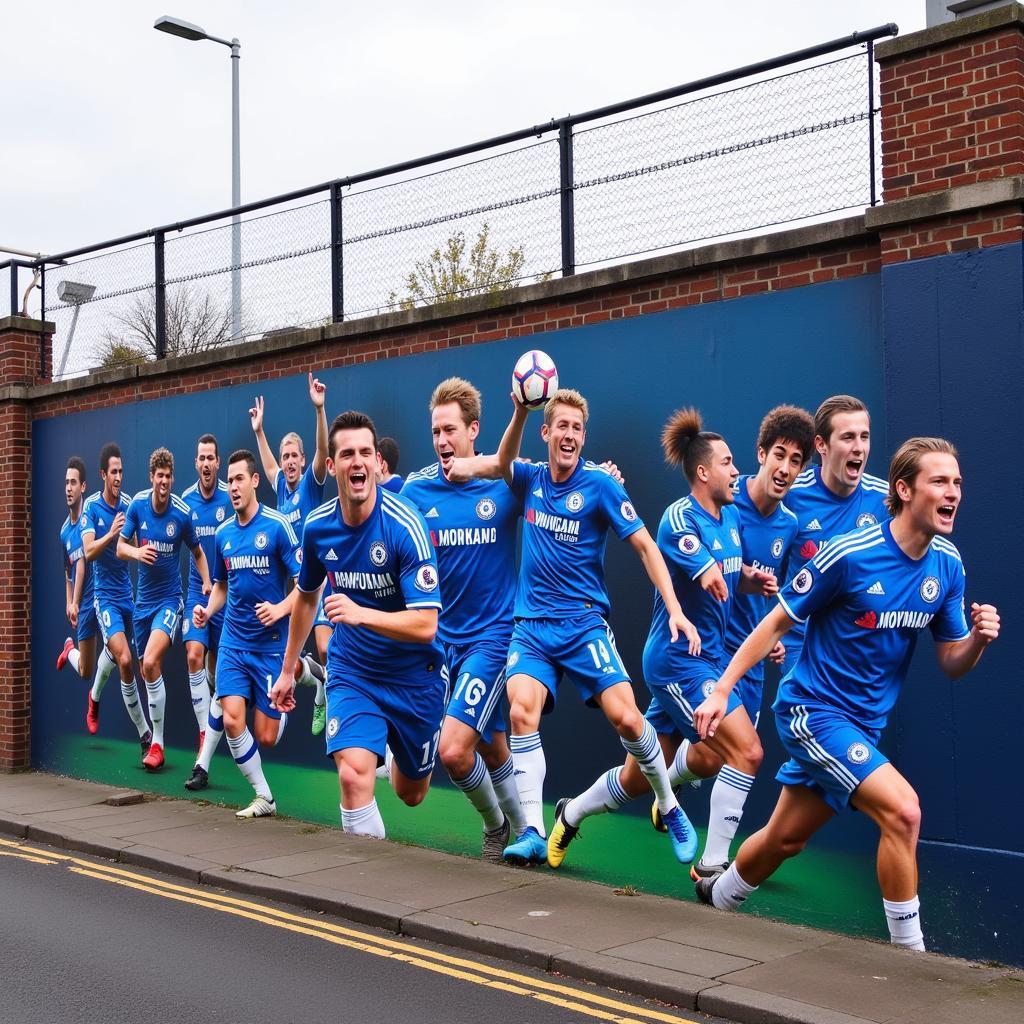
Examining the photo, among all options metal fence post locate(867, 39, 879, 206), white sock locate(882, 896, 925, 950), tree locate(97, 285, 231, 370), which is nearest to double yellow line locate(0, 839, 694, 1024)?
white sock locate(882, 896, 925, 950)

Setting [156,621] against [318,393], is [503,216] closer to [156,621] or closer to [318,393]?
[318,393]

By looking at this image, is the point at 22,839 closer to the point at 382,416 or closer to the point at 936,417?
the point at 382,416

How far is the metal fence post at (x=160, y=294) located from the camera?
1352cm

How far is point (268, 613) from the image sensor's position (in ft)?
37.1

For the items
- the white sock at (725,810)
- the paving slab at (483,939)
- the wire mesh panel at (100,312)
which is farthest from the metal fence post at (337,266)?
the paving slab at (483,939)

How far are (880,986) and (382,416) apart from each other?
601 cm

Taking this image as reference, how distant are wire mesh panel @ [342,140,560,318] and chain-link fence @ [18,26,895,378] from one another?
0.01 metres

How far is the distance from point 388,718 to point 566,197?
397cm

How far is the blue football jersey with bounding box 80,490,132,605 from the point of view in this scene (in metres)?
13.4

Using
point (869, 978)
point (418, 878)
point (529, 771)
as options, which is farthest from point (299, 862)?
point (869, 978)

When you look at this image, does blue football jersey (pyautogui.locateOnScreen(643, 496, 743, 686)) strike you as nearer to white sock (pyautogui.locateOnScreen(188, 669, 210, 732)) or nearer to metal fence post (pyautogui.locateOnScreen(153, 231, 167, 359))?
white sock (pyautogui.locateOnScreen(188, 669, 210, 732))

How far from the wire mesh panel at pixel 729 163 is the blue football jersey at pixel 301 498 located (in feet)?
10.2

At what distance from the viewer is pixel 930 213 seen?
7309 millimetres

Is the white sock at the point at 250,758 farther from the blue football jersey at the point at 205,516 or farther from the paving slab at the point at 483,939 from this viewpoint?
the paving slab at the point at 483,939
